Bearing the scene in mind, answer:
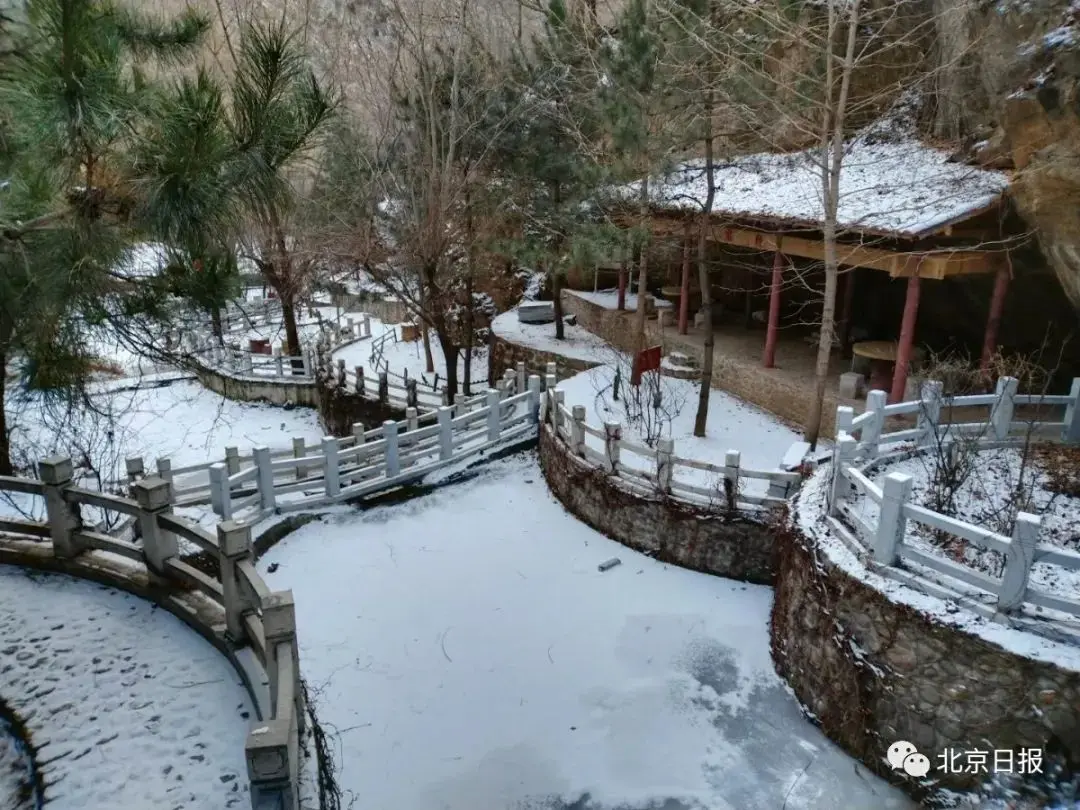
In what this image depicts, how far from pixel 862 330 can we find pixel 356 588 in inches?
451

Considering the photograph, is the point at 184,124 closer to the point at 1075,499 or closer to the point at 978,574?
the point at 978,574

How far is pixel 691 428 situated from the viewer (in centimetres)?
1245

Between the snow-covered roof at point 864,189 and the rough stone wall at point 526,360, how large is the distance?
14.5 feet

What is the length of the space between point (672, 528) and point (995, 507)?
3651mm

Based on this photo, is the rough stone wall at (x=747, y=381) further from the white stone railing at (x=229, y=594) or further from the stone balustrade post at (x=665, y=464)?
the white stone railing at (x=229, y=594)

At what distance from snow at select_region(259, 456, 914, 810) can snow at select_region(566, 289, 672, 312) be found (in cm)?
1040

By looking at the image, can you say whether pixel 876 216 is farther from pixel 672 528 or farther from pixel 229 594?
pixel 229 594

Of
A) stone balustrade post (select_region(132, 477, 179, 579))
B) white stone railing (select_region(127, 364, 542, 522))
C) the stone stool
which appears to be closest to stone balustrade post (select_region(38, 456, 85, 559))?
stone balustrade post (select_region(132, 477, 179, 579))

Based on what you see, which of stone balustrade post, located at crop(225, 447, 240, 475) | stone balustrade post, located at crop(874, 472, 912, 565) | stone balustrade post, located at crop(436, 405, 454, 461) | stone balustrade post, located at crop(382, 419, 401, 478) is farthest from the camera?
stone balustrade post, located at crop(436, 405, 454, 461)

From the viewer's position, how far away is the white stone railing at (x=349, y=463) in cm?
954

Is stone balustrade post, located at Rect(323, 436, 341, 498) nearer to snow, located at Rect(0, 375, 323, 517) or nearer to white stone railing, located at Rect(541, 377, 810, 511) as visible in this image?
white stone railing, located at Rect(541, 377, 810, 511)

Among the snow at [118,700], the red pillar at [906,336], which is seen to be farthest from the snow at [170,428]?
the red pillar at [906,336]

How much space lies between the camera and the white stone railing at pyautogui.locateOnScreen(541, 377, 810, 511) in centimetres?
910

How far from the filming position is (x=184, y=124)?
4738 millimetres
